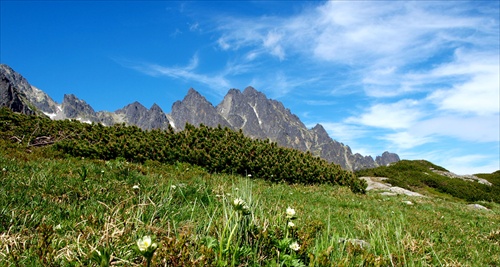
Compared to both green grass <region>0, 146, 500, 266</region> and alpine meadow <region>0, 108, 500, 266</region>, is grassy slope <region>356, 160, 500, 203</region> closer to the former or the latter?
alpine meadow <region>0, 108, 500, 266</region>

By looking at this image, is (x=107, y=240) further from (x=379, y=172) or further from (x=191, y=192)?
(x=379, y=172)

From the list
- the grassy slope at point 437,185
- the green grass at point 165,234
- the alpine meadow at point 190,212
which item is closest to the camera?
the green grass at point 165,234

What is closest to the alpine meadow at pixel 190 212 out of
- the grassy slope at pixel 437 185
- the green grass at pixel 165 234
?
the green grass at pixel 165 234

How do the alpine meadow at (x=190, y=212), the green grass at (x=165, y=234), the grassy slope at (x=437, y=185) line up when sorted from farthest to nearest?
the grassy slope at (x=437, y=185) < the alpine meadow at (x=190, y=212) < the green grass at (x=165, y=234)

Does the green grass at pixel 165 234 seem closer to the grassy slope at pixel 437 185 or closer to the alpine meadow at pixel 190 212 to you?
the alpine meadow at pixel 190 212

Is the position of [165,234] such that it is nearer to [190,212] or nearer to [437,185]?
[190,212]

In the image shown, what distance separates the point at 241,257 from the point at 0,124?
19.1 meters

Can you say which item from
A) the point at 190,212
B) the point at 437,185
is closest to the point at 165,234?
the point at 190,212

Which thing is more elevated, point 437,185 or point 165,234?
point 437,185

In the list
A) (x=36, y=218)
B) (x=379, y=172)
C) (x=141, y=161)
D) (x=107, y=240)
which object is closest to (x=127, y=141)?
(x=141, y=161)

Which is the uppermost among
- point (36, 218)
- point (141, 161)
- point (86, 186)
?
point (141, 161)

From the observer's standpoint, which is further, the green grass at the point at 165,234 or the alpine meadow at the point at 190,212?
the alpine meadow at the point at 190,212

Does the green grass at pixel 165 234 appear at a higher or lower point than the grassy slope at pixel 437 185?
lower

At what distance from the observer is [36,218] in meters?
4.36
